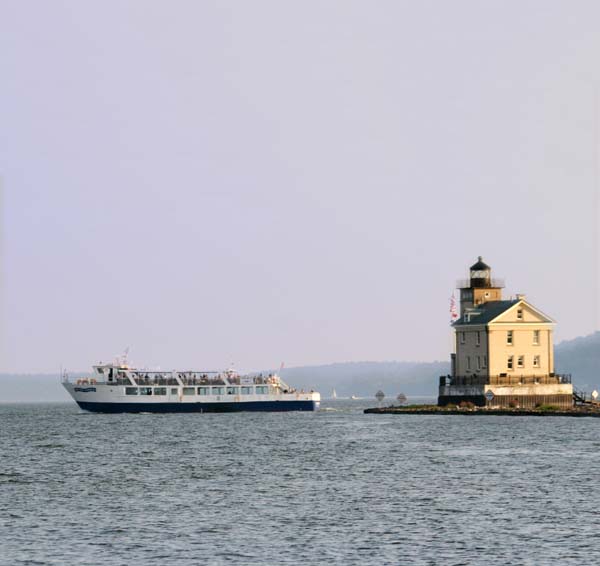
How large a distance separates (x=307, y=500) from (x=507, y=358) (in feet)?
235

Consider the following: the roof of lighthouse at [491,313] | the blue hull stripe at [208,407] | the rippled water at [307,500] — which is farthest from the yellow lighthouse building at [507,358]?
the blue hull stripe at [208,407]

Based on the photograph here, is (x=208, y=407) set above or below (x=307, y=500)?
above

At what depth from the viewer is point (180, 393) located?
562 feet

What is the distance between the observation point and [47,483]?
205ft

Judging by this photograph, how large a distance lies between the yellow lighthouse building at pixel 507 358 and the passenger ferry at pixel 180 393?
5006 cm

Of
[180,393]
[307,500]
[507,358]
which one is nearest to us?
[307,500]

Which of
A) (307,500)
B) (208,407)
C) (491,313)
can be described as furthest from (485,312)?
(307,500)

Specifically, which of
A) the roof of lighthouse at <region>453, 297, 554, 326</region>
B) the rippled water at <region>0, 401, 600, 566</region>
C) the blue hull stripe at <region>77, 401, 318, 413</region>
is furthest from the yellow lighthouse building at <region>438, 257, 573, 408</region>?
the blue hull stripe at <region>77, 401, 318, 413</region>

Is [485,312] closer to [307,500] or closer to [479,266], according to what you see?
[479,266]

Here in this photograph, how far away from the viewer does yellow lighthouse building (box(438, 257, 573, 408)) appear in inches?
4813

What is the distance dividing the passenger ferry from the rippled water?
229 feet

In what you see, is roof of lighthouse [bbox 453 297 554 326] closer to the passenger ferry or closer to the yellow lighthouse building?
the yellow lighthouse building

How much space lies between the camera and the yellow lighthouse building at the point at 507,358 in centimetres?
12225

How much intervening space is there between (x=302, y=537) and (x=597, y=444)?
46172 millimetres
